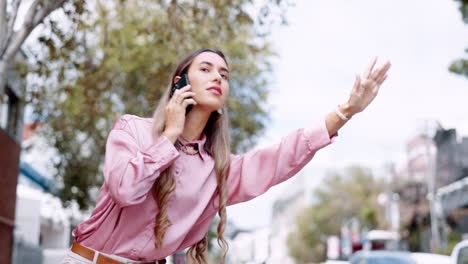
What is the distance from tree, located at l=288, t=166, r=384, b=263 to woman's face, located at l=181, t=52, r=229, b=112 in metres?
60.7

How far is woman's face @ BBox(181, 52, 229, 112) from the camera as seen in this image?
2.98 meters

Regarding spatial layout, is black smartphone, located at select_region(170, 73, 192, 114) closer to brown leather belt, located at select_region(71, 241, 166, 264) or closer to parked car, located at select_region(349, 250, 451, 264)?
brown leather belt, located at select_region(71, 241, 166, 264)

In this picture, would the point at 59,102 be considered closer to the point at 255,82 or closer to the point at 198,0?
the point at 255,82

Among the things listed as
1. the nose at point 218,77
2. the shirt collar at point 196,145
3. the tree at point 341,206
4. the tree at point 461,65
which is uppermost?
the tree at point 341,206

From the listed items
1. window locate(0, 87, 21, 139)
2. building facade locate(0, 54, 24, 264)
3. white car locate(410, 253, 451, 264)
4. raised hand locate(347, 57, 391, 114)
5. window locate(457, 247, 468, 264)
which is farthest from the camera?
window locate(0, 87, 21, 139)

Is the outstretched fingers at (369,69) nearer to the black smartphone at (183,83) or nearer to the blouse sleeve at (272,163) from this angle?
the blouse sleeve at (272,163)

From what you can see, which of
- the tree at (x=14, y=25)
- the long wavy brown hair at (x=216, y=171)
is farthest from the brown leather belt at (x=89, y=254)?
the tree at (x=14, y=25)

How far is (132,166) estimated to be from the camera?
260cm

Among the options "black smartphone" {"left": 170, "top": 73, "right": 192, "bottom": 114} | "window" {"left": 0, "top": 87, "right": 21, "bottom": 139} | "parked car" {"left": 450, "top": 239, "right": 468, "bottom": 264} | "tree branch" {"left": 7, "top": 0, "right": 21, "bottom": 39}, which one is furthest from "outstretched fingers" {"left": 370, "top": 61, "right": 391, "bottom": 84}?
"window" {"left": 0, "top": 87, "right": 21, "bottom": 139}

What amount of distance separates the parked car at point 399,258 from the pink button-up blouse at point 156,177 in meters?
9.33

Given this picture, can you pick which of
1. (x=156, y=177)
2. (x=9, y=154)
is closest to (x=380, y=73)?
(x=156, y=177)

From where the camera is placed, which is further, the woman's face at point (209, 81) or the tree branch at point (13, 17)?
the tree branch at point (13, 17)

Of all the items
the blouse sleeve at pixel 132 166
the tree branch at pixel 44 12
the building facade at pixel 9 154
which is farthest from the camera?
the building facade at pixel 9 154

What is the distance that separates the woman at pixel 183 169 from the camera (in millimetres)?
2686
